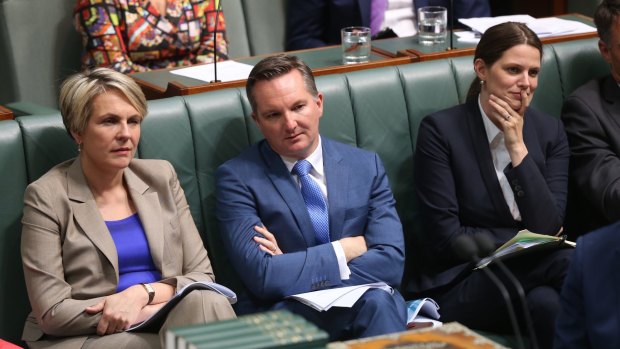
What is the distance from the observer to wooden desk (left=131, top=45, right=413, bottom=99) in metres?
3.13

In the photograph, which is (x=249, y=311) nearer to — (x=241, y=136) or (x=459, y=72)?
(x=241, y=136)

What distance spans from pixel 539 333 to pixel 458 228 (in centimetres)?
37

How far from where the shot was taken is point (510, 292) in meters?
2.90

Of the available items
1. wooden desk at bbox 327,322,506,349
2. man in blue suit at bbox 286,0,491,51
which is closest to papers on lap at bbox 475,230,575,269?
wooden desk at bbox 327,322,506,349

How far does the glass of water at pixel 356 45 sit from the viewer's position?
344 cm

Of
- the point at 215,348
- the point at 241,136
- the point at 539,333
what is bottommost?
the point at 539,333

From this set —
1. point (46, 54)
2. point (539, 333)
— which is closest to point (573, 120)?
point (539, 333)

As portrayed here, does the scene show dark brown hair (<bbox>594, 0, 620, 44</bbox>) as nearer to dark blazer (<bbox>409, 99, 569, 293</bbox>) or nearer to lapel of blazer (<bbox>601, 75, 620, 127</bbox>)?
lapel of blazer (<bbox>601, 75, 620, 127</bbox>)

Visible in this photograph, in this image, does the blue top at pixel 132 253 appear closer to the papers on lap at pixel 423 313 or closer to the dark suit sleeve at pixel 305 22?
the papers on lap at pixel 423 313

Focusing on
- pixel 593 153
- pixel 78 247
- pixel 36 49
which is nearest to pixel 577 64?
pixel 593 153

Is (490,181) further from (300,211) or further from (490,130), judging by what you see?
(300,211)

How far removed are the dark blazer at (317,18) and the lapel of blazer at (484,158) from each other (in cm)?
148

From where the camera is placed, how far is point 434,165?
305 centimetres

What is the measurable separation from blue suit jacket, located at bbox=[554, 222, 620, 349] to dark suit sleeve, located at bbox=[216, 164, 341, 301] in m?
1.01
